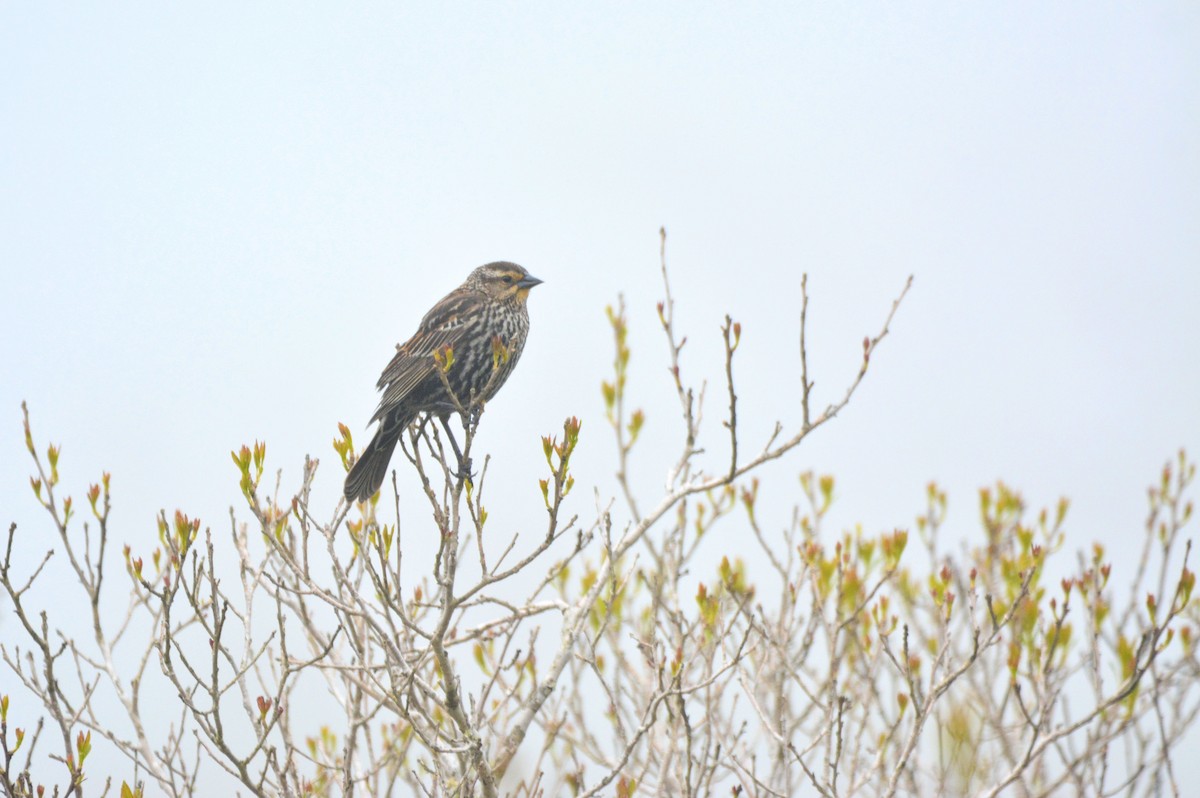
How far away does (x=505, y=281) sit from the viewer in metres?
6.54

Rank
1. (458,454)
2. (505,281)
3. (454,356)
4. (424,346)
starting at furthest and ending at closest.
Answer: (505,281) → (424,346) → (454,356) → (458,454)

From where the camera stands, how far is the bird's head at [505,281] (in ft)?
21.0

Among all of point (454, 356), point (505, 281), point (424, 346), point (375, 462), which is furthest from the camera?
point (505, 281)

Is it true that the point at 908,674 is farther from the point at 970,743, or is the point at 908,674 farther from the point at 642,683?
the point at 642,683

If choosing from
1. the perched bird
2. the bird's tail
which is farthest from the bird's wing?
the bird's tail

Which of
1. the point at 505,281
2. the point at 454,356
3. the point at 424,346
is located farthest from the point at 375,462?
the point at 505,281

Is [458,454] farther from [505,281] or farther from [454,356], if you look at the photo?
[505,281]

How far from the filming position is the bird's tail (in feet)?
17.4

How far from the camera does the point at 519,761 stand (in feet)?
17.3

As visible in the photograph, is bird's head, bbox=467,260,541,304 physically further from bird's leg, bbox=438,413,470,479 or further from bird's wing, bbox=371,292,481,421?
bird's leg, bbox=438,413,470,479

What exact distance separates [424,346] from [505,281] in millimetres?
744

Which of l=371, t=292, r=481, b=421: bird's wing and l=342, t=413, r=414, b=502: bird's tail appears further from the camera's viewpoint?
l=371, t=292, r=481, b=421: bird's wing

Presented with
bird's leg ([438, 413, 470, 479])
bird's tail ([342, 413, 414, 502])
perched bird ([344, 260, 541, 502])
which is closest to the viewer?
bird's leg ([438, 413, 470, 479])

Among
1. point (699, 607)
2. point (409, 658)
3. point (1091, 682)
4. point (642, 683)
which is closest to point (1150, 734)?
point (1091, 682)
